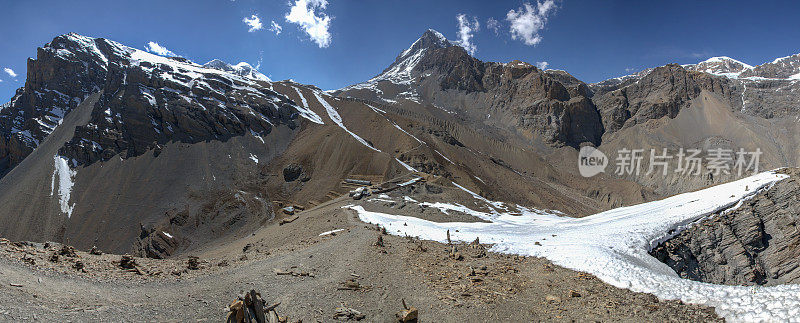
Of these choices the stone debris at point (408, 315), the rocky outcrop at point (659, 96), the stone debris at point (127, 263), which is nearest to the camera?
the stone debris at point (408, 315)

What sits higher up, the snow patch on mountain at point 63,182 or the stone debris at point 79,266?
the snow patch on mountain at point 63,182

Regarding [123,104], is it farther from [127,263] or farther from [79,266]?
[79,266]

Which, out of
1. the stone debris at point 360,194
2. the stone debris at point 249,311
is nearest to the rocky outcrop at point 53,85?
the stone debris at point 360,194

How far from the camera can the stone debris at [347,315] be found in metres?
7.73

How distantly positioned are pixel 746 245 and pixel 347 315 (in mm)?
19031

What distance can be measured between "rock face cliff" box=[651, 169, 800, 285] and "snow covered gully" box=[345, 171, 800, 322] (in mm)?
552

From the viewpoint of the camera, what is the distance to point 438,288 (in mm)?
9539

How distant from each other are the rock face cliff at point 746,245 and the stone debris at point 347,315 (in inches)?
510

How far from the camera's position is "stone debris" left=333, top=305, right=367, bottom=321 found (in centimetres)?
773

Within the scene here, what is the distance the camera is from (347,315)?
783 centimetres

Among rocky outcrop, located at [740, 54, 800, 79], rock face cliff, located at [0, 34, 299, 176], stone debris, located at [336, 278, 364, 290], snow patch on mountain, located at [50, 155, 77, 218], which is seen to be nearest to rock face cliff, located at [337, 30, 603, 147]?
rock face cliff, located at [0, 34, 299, 176]

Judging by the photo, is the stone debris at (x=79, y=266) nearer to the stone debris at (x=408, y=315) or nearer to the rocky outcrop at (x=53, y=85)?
the stone debris at (x=408, y=315)

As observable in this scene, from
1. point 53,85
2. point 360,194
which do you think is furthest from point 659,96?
point 53,85

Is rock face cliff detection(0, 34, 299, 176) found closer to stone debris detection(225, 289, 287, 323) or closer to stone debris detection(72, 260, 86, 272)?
stone debris detection(72, 260, 86, 272)
